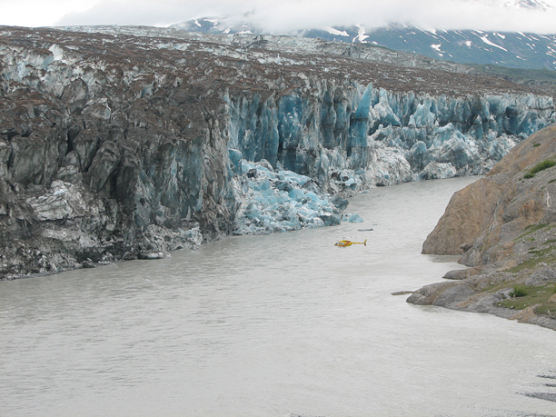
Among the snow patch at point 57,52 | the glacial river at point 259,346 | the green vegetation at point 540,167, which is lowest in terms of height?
the glacial river at point 259,346

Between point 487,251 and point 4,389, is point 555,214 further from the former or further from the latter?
point 4,389

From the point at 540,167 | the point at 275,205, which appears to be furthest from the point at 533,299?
the point at 275,205

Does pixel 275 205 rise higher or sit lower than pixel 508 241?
lower

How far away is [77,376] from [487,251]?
50.1ft

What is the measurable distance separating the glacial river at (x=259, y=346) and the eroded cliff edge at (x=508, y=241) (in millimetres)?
879

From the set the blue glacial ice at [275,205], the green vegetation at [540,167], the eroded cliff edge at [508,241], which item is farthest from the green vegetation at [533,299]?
the blue glacial ice at [275,205]

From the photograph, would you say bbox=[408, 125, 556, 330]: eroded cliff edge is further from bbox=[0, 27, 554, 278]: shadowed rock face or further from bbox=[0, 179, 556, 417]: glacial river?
bbox=[0, 27, 554, 278]: shadowed rock face

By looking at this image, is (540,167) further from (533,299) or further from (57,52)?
(57,52)

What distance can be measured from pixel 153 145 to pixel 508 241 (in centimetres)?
1796

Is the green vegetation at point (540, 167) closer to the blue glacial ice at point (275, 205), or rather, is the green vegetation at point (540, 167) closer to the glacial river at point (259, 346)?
the glacial river at point (259, 346)

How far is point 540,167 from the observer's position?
95.7 feet

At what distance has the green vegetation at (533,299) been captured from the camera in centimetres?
1834

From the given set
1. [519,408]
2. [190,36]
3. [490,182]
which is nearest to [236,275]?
[490,182]

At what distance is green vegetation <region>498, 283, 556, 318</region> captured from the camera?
1834 cm
